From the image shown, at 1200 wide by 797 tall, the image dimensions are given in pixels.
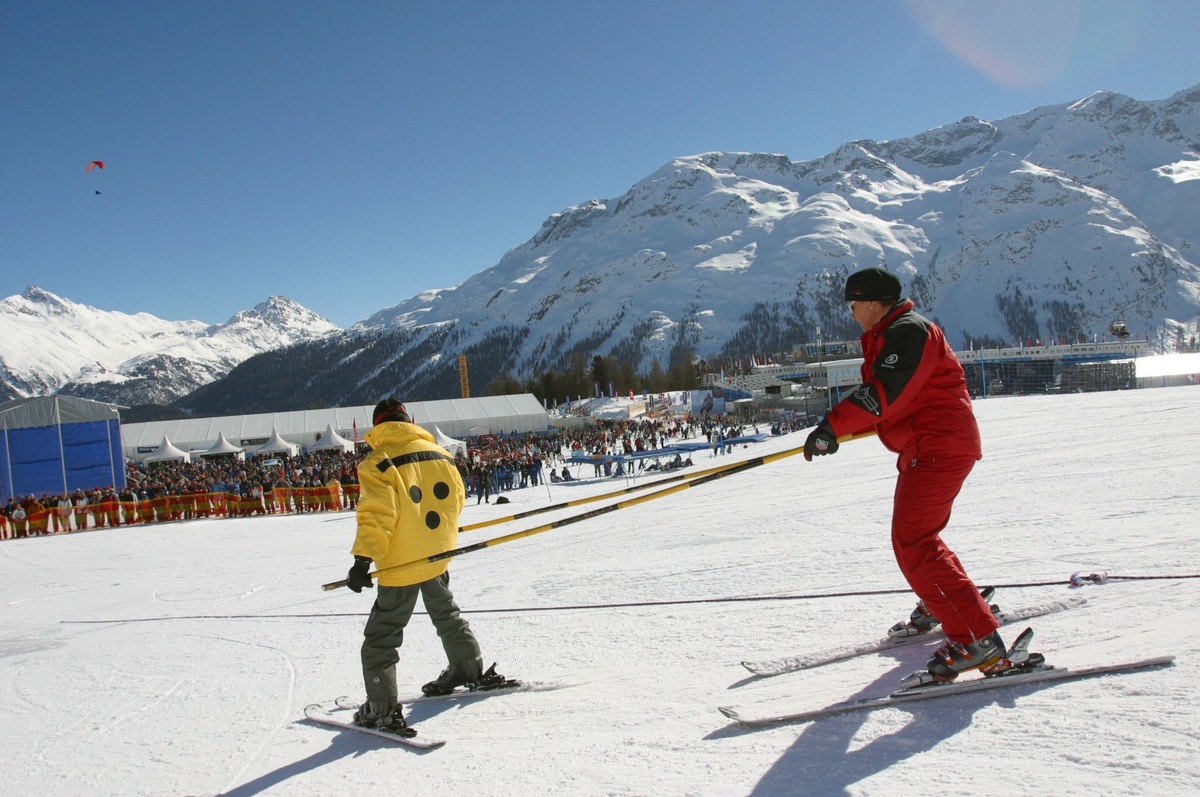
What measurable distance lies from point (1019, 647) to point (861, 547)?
9.87 ft

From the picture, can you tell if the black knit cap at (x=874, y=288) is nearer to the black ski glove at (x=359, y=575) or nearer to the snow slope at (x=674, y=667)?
the snow slope at (x=674, y=667)

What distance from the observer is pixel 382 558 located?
331 cm

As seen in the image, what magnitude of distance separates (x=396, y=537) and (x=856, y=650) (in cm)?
222

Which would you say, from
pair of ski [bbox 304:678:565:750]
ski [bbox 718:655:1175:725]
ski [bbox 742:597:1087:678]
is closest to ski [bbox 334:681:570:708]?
pair of ski [bbox 304:678:565:750]

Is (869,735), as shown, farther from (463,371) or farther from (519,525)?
(463,371)

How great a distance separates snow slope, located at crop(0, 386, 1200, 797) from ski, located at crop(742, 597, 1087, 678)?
0.08 m

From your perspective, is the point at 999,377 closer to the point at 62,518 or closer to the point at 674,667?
the point at 62,518

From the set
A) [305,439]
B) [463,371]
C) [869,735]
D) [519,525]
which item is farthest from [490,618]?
[463,371]

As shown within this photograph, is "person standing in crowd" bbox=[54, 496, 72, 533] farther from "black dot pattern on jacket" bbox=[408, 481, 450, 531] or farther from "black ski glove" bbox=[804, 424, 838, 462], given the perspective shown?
"black ski glove" bbox=[804, 424, 838, 462]

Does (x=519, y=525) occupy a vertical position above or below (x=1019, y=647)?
below

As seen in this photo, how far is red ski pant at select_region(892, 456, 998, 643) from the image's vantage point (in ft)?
9.35

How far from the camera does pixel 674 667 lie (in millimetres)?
3709

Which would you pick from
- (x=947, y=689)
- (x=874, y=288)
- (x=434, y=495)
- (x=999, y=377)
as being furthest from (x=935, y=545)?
(x=999, y=377)

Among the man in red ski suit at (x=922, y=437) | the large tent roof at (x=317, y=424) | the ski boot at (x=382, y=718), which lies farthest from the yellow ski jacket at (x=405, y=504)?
the large tent roof at (x=317, y=424)
